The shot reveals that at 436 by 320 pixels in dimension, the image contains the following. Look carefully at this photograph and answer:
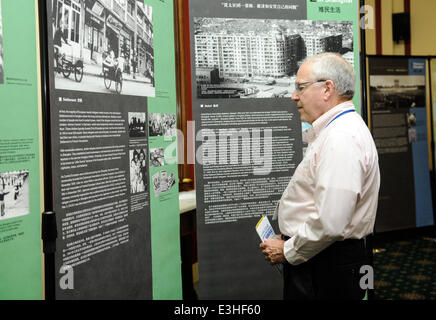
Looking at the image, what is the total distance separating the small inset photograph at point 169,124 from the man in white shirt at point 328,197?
0.78 meters

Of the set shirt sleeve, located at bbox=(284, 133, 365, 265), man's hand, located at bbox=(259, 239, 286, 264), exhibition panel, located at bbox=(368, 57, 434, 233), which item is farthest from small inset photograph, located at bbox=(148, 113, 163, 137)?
exhibition panel, located at bbox=(368, 57, 434, 233)

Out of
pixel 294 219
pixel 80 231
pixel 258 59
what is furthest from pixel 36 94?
pixel 258 59

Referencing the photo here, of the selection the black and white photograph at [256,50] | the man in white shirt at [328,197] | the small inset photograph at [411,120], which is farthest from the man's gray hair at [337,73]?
the small inset photograph at [411,120]

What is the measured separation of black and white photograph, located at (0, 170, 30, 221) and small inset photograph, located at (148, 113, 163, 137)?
30.4 inches

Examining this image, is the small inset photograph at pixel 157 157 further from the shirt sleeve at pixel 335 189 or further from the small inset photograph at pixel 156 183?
the shirt sleeve at pixel 335 189

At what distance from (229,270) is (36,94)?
56.6 inches

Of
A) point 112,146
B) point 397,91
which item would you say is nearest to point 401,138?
point 397,91

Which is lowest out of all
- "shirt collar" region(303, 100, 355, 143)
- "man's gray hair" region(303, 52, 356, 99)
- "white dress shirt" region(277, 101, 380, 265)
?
"white dress shirt" region(277, 101, 380, 265)

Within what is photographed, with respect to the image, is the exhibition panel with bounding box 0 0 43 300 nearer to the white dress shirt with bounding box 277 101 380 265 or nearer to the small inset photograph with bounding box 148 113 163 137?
the small inset photograph with bounding box 148 113 163 137

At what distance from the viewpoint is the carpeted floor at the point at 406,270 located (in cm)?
326

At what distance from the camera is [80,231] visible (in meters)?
1.60

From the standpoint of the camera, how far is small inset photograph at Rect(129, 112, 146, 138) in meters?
1.91

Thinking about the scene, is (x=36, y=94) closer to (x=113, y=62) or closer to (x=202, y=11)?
(x=113, y=62)
